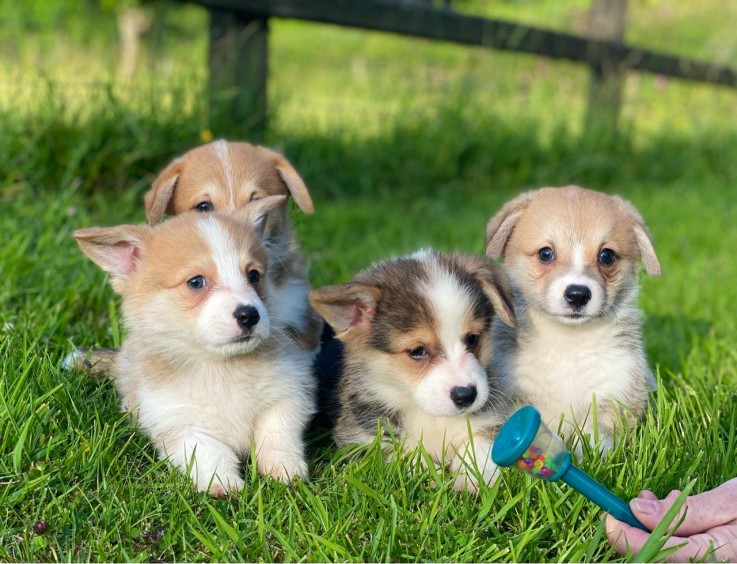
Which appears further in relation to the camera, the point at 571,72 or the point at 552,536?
the point at 571,72

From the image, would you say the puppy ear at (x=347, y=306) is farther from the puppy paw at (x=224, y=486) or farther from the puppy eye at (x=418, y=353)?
the puppy paw at (x=224, y=486)

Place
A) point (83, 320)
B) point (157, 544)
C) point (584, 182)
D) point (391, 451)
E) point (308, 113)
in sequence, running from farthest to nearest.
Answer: point (584, 182)
point (308, 113)
point (83, 320)
point (391, 451)
point (157, 544)

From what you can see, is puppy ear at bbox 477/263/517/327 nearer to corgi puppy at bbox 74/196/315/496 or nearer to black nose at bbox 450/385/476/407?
black nose at bbox 450/385/476/407

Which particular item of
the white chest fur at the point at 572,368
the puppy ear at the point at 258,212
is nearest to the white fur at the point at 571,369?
the white chest fur at the point at 572,368

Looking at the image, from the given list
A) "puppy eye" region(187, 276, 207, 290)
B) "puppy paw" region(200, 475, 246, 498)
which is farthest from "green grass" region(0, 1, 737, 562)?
"puppy eye" region(187, 276, 207, 290)

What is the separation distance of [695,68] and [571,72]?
2.45 meters

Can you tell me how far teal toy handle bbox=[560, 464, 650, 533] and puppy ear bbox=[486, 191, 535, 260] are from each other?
4.68 feet

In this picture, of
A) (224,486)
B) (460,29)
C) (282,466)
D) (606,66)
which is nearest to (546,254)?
(282,466)

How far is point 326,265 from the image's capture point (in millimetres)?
5750

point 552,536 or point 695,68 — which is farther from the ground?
point 695,68

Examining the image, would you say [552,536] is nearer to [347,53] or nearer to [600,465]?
[600,465]

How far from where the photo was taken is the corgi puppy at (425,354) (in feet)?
10.4

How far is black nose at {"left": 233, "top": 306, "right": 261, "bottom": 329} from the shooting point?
10.2ft

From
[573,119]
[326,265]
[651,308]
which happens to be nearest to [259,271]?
[326,265]
